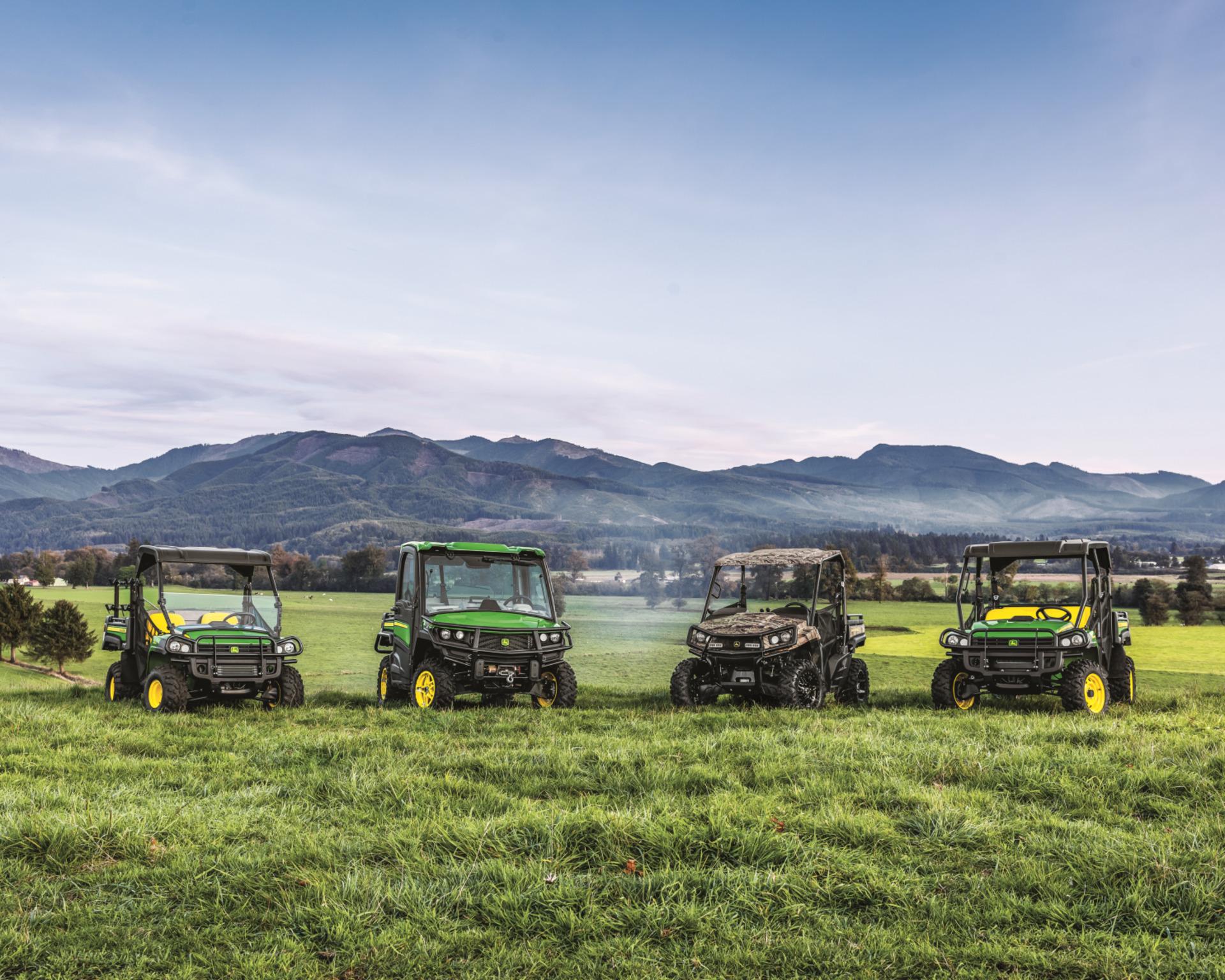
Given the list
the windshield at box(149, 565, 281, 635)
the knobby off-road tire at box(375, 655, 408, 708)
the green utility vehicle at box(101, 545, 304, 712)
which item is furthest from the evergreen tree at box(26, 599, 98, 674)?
the knobby off-road tire at box(375, 655, 408, 708)

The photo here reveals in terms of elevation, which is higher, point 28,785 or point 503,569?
point 503,569

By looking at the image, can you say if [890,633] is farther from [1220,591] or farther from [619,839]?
[619,839]

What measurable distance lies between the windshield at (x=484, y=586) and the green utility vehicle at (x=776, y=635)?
2.80m

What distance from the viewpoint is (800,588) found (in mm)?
15703

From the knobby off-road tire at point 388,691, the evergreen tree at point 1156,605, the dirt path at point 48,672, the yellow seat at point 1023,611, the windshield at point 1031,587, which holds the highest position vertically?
the windshield at point 1031,587

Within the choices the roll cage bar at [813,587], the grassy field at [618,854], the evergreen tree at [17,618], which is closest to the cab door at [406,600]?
the grassy field at [618,854]

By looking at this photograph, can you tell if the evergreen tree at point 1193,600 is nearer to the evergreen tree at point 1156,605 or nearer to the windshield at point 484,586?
the evergreen tree at point 1156,605

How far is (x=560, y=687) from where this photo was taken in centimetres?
1573

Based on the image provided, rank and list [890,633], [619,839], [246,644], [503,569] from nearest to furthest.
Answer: [619,839], [246,644], [503,569], [890,633]

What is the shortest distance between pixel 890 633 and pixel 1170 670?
84.0 feet

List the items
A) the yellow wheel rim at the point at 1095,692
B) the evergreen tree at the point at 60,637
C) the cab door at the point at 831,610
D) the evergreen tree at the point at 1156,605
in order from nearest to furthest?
the yellow wheel rim at the point at 1095,692
the cab door at the point at 831,610
the evergreen tree at the point at 60,637
the evergreen tree at the point at 1156,605

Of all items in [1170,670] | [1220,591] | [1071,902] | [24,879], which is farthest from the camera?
[1220,591]

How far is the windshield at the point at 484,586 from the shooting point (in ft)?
51.1

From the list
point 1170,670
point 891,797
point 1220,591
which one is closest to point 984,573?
point 891,797
